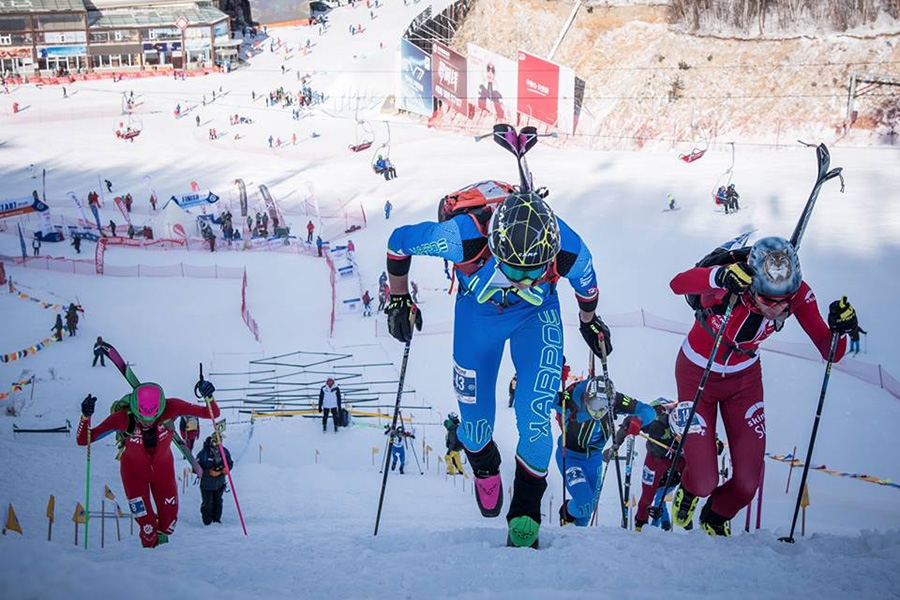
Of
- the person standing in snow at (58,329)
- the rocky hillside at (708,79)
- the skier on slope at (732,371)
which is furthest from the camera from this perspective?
the rocky hillside at (708,79)

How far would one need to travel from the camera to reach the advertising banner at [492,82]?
45125 mm

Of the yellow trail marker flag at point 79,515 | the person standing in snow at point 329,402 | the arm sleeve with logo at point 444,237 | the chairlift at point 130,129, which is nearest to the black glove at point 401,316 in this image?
the arm sleeve with logo at point 444,237

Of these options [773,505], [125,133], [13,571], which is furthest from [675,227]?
[125,133]

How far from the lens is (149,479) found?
819 cm

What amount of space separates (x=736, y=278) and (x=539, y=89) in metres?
39.3

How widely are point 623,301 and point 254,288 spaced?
1121 cm

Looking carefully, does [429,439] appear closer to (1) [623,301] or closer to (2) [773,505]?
(2) [773,505]

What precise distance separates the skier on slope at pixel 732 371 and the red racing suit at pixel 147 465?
4.56 metres

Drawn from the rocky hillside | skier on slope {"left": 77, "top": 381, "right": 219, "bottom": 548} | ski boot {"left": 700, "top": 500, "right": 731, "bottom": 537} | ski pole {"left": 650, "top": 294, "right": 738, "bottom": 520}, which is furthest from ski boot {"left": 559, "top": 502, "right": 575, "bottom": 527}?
the rocky hillside

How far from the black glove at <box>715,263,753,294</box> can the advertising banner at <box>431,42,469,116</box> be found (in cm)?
4293

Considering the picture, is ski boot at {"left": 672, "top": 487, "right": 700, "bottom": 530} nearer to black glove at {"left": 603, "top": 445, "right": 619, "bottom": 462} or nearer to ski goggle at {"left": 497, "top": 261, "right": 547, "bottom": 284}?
black glove at {"left": 603, "top": 445, "right": 619, "bottom": 462}

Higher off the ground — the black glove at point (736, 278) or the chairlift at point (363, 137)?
the black glove at point (736, 278)

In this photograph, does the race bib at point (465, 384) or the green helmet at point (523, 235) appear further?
the race bib at point (465, 384)

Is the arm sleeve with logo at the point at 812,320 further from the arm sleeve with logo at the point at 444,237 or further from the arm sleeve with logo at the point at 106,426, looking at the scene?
the arm sleeve with logo at the point at 106,426
